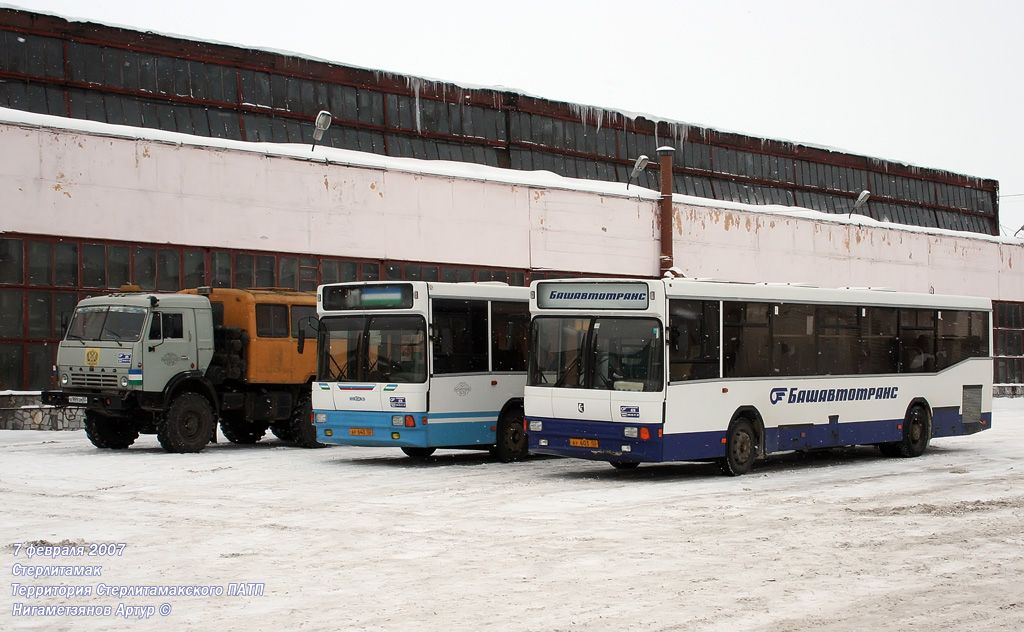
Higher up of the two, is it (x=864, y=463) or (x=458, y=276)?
(x=458, y=276)

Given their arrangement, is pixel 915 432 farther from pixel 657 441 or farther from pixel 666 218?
pixel 666 218

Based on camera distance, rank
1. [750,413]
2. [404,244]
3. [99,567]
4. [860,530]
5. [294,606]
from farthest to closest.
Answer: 1. [404,244]
2. [750,413]
3. [860,530]
4. [99,567]
5. [294,606]

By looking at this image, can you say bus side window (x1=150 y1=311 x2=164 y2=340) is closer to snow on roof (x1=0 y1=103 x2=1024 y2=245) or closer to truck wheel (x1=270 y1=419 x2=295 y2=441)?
truck wheel (x1=270 y1=419 x2=295 y2=441)

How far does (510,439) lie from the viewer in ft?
64.8

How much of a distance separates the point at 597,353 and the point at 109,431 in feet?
32.0

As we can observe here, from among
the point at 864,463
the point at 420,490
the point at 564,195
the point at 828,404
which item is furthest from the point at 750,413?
the point at 564,195

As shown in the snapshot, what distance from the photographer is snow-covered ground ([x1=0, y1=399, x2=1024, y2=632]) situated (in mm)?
8109

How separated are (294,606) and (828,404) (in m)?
12.5

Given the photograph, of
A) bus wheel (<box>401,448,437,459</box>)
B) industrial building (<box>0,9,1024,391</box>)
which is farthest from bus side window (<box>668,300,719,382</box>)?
industrial building (<box>0,9,1024,391</box>)

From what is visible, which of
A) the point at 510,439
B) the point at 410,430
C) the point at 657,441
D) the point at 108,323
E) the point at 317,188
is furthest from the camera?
the point at 317,188

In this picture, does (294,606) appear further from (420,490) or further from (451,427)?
(451,427)

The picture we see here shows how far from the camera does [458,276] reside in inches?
1362

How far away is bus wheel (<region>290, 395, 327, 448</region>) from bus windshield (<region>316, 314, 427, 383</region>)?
345 cm

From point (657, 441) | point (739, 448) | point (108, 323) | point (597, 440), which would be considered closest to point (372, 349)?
point (597, 440)
